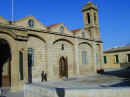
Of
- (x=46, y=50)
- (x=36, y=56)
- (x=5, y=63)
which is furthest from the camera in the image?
(x=46, y=50)

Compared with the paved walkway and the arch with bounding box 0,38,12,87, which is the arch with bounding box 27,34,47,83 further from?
the arch with bounding box 0,38,12,87

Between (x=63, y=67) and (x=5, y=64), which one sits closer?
(x=5, y=64)

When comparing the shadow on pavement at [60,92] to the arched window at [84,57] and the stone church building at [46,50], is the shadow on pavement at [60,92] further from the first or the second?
the arched window at [84,57]

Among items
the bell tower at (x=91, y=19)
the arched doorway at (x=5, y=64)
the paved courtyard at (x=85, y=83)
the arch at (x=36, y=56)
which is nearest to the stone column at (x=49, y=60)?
the arch at (x=36, y=56)

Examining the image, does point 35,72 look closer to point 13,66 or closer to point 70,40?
point 13,66

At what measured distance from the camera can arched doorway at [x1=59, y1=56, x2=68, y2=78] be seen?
19591 millimetres

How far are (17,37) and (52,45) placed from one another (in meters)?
6.44

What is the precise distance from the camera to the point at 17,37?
41.8 ft

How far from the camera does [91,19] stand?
25.7m

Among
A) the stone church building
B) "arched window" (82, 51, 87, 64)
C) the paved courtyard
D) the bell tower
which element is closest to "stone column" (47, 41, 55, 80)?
the stone church building

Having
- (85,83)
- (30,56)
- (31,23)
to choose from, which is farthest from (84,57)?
(31,23)

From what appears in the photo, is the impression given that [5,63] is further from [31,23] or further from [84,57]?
[84,57]

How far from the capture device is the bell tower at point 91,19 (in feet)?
83.2

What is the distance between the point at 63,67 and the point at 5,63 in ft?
A: 28.8
